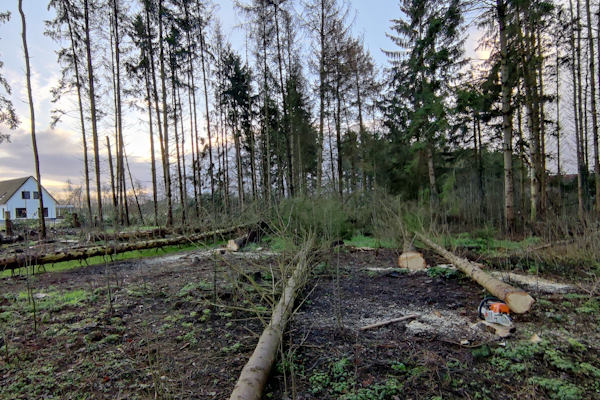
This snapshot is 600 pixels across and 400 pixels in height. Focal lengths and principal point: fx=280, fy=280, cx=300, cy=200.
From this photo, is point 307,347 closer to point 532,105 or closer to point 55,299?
point 55,299

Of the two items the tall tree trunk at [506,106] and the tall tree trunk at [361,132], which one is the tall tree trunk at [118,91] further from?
the tall tree trunk at [506,106]

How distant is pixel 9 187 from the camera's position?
29828 mm

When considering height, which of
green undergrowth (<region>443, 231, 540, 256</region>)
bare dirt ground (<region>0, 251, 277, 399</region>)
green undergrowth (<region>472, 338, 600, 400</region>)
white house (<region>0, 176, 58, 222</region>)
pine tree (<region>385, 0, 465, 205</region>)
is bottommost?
green undergrowth (<region>443, 231, 540, 256</region>)

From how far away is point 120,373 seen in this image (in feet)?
7.18

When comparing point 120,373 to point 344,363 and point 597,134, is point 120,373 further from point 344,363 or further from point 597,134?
point 597,134

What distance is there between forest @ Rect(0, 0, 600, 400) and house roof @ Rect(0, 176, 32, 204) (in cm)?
1879

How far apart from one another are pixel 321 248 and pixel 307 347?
3.00 metres

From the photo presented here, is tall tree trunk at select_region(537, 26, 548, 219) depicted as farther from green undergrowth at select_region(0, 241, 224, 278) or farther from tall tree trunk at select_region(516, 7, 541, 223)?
green undergrowth at select_region(0, 241, 224, 278)

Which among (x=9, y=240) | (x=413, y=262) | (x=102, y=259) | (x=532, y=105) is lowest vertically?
(x=413, y=262)

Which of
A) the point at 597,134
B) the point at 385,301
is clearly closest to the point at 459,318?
the point at 385,301

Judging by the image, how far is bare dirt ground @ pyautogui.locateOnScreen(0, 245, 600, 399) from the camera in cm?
199

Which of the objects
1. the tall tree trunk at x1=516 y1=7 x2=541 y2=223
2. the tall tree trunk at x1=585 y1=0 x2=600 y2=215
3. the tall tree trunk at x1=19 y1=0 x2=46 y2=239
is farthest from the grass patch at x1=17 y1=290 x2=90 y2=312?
the tall tree trunk at x1=585 y1=0 x2=600 y2=215

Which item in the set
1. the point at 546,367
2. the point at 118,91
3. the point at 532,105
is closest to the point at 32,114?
the point at 118,91

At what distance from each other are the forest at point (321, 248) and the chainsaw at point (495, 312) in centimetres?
3
